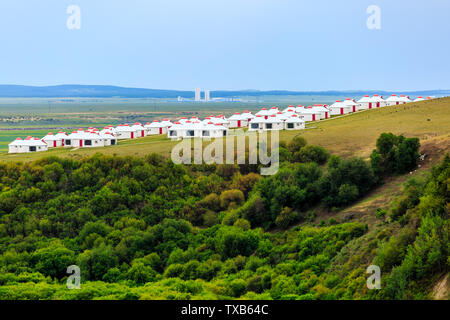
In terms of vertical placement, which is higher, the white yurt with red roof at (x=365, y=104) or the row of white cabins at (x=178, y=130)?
the white yurt with red roof at (x=365, y=104)

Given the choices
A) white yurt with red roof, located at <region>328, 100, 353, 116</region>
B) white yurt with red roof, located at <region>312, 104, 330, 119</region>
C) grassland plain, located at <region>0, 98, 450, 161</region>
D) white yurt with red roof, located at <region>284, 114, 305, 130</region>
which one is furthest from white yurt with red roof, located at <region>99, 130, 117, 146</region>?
white yurt with red roof, located at <region>328, 100, 353, 116</region>

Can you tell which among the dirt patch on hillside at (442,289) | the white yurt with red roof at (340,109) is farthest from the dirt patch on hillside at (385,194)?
the white yurt with red roof at (340,109)

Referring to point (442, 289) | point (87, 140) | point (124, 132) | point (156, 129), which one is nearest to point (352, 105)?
point (156, 129)

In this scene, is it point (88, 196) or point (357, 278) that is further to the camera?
point (88, 196)

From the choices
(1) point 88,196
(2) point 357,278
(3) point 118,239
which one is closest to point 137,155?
(1) point 88,196

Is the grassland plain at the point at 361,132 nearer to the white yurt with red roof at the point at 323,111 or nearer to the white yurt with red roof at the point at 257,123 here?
the white yurt with red roof at the point at 323,111

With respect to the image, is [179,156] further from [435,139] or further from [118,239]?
[435,139]
